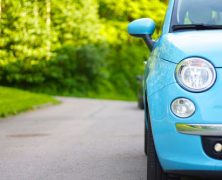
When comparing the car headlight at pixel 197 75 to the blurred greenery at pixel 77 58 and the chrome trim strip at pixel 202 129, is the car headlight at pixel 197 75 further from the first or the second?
the blurred greenery at pixel 77 58

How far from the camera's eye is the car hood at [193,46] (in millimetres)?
4270

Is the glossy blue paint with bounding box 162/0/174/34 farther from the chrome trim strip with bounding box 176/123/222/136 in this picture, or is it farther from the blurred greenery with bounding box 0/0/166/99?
the blurred greenery with bounding box 0/0/166/99

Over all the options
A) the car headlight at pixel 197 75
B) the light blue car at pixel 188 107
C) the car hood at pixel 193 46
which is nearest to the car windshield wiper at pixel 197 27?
the car hood at pixel 193 46

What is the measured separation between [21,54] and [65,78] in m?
8.56

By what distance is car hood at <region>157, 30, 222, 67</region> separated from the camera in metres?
4.27

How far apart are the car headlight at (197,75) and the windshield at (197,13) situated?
0.88 m

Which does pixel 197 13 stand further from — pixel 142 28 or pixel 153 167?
pixel 153 167

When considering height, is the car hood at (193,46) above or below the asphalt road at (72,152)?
above

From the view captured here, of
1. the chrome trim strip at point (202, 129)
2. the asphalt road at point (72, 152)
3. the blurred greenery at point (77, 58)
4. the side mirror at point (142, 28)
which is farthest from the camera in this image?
the blurred greenery at point (77, 58)

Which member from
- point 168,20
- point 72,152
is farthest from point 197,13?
point 72,152

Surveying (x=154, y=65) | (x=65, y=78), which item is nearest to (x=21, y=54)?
(x=65, y=78)

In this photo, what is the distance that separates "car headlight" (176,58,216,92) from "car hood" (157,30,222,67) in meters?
0.05

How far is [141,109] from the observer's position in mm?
19891

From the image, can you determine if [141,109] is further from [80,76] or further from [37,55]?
[80,76]
